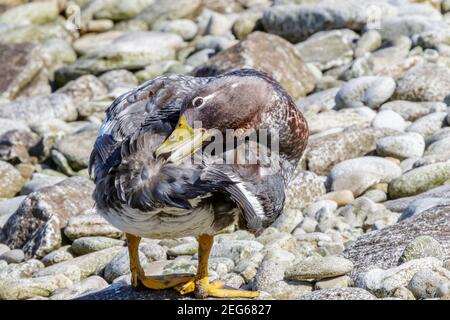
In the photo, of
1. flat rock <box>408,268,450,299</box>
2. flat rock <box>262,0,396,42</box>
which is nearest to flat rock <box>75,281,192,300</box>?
flat rock <box>408,268,450,299</box>

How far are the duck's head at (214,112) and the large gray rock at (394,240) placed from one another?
2.18 m

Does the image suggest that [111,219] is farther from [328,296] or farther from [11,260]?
[11,260]

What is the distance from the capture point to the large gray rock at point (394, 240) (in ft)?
24.1

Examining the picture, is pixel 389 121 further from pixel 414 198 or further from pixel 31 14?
pixel 31 14

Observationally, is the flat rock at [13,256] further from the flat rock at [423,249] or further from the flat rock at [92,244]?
the flat rock at [423,249]

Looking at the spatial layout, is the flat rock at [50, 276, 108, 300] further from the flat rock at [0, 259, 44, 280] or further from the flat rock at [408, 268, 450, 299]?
the flat rock at [408, 268, 450, 299]

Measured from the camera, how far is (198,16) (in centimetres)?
1933

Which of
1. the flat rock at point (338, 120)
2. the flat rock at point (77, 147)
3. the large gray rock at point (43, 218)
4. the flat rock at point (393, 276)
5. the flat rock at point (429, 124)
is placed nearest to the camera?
the flat rock at point (393, 276)

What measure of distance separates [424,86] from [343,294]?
6824mm

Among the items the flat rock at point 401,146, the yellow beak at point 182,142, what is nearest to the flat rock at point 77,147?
the flat rock at point 401,146

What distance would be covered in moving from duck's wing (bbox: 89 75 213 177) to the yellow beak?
0.26 meters

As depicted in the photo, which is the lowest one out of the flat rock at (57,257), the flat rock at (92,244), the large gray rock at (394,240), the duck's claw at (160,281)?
the flat rock at (57,257)

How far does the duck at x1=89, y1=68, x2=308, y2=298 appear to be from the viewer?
17.9ft
